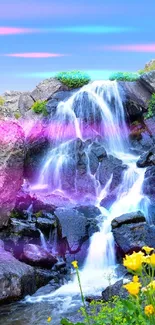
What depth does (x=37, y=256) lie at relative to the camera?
1084 cm

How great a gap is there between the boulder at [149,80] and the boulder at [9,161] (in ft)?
28.8

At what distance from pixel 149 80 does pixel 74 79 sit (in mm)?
3222

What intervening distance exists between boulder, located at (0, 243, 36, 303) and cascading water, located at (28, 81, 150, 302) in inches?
14.2

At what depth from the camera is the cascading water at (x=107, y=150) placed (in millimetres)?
11102

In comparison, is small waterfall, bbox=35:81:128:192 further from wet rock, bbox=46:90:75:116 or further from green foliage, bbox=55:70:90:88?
green foliage, bbox=55:70:90:88

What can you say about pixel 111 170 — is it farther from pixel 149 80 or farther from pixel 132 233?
pixel 149 80

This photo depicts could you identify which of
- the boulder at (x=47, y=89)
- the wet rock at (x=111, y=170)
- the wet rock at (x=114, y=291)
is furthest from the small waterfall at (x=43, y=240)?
the boulder at (x=47, y=89)

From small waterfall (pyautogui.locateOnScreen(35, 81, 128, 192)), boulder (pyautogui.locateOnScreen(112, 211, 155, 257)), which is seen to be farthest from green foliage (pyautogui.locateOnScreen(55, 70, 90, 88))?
boulder (pyautogui.locateOnScreen(112, 211, 155, 257))

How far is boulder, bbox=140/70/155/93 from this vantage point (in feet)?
62.6

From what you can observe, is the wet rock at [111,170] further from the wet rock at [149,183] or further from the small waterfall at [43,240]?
the small waterfall at [43,240]

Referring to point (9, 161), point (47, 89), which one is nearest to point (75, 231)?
point (9, 161)

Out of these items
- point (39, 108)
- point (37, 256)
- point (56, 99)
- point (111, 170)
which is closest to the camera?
point (37, 256)

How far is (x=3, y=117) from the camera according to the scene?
1219 centimetres

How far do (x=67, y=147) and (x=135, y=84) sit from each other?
514 centimetres
